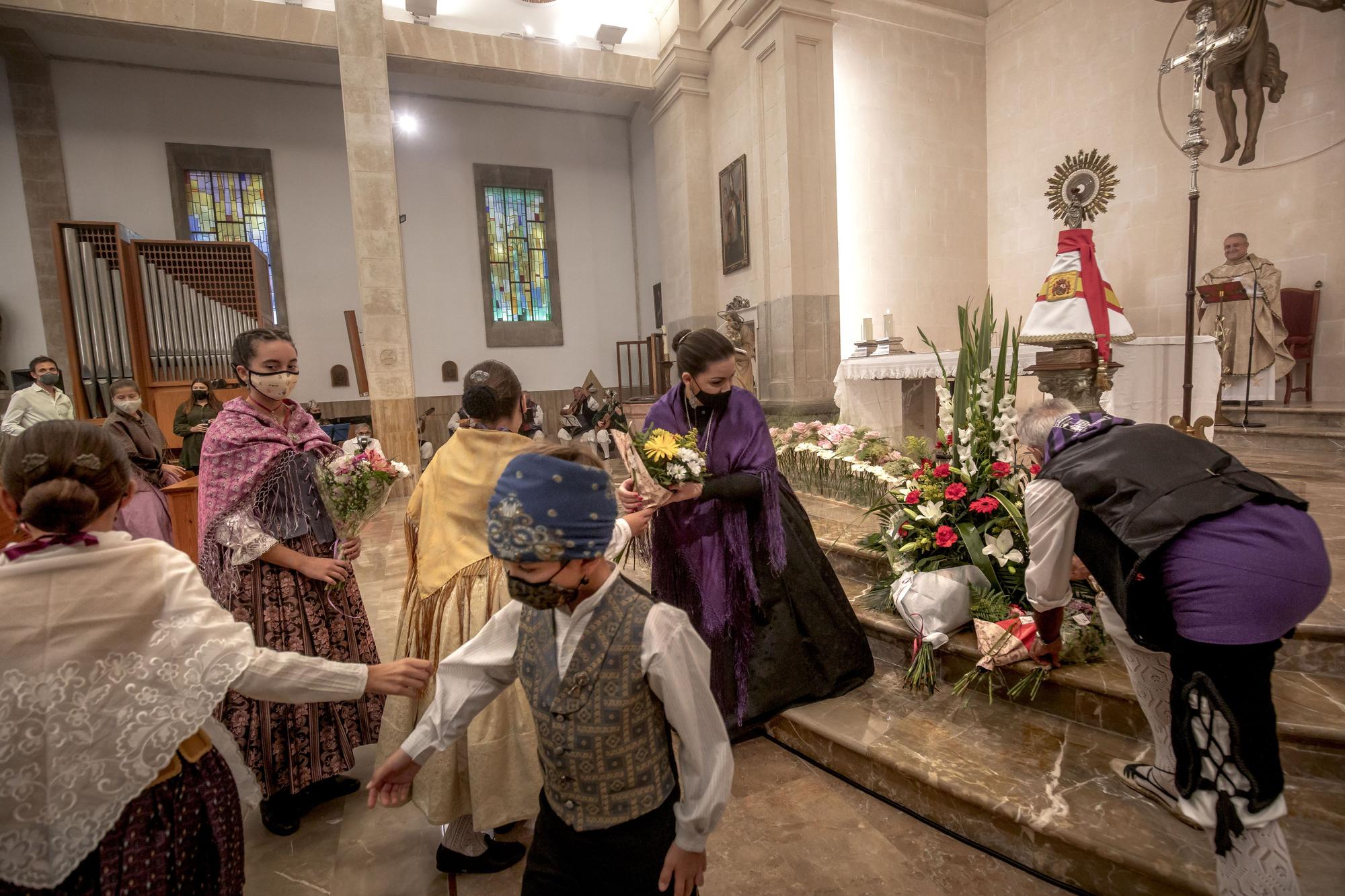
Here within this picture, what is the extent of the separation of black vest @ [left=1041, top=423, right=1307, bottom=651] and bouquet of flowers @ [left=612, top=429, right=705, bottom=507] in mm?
1105

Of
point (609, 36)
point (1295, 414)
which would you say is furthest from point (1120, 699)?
point (609, 36)

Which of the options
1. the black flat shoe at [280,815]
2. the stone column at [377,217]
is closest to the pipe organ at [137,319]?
the stone column at [377,217]

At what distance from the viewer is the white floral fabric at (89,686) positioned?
1082 millimetres

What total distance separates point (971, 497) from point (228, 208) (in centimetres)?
1229

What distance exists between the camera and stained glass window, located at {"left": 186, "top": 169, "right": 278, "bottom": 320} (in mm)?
10422

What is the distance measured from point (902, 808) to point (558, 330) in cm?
1144

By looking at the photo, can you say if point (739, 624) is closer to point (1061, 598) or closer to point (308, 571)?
point (1061, 598)

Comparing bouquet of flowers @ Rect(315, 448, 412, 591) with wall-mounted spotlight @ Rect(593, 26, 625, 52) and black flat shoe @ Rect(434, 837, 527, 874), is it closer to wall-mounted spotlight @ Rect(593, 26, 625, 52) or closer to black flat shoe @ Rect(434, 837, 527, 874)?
black flat shoe @ Rect(434, 837, 527, 874)

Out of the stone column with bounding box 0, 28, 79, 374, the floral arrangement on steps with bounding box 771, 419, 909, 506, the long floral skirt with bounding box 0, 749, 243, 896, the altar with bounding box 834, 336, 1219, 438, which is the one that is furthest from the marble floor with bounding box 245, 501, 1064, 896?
the stone column with bounding box 0, 28, 79, 374

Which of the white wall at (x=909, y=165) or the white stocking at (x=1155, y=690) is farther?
the white wall at (x=909, y=165)

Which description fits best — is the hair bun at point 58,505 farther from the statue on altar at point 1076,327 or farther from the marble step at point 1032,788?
the statue on altar at point 1076,327

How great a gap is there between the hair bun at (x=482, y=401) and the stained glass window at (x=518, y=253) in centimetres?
1101

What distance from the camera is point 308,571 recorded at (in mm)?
2207

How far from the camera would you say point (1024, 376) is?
5141mm
